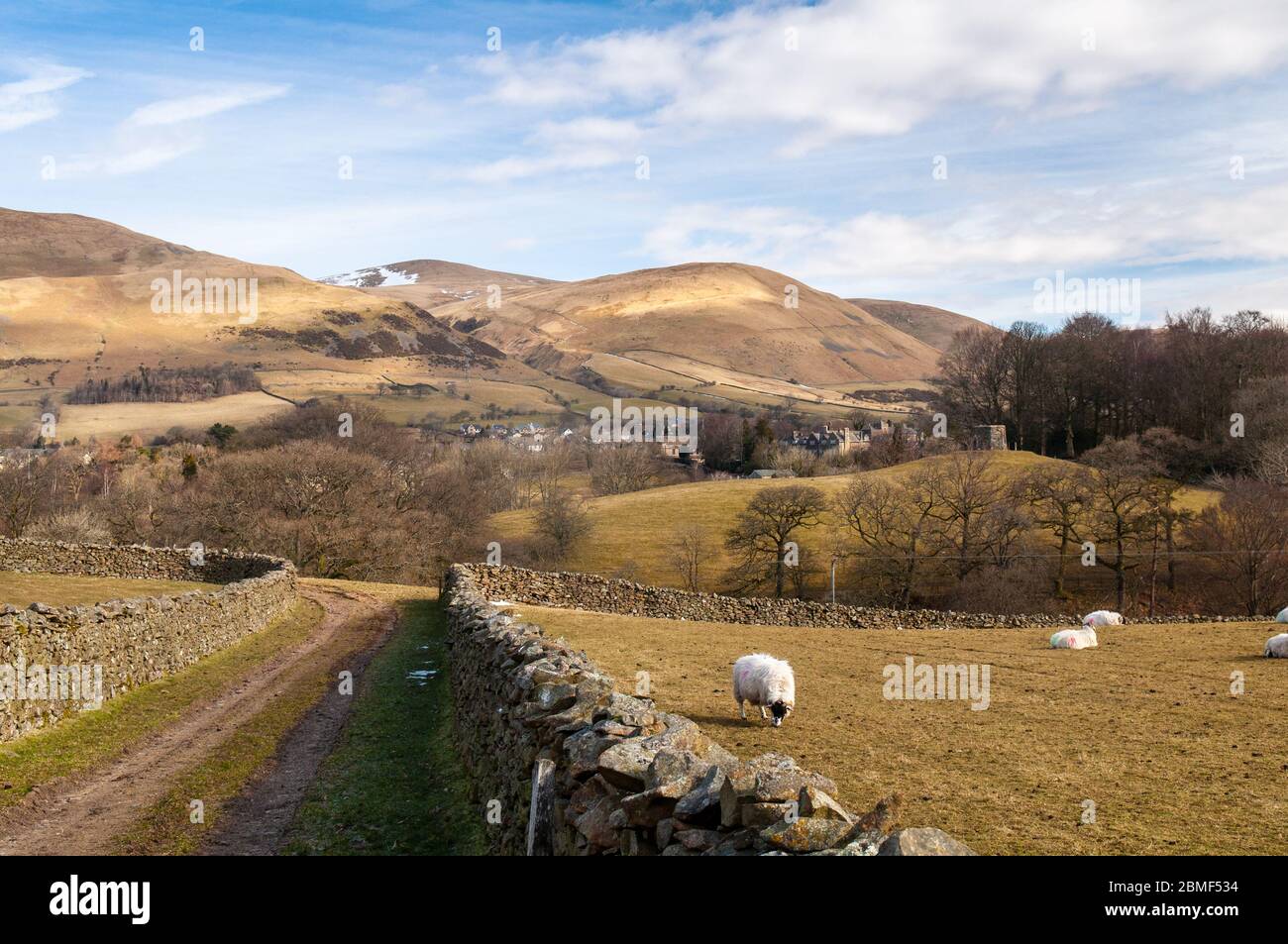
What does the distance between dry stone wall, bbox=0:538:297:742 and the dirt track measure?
1824 millimetres

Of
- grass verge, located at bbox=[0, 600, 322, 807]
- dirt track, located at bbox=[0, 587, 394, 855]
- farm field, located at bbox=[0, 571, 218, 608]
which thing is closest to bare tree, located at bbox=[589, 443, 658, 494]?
farm field, located at bbox=[0, 571, 218, 608]

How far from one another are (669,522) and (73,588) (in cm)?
5125

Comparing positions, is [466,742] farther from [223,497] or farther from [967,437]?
[967,437]

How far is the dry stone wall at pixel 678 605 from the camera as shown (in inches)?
1807

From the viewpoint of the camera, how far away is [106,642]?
19281 millimetres

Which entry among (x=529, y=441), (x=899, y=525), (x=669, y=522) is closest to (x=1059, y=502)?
(x=899, y=525)

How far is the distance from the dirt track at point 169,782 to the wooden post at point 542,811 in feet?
14.8

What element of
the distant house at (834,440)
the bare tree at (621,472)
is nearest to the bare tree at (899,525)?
the bare tree at (621,472)

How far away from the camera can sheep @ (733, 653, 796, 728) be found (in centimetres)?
1711

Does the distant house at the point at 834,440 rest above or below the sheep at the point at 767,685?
above

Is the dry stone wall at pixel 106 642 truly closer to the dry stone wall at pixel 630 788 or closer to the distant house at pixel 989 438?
the dry stone wall at pixel 630 788

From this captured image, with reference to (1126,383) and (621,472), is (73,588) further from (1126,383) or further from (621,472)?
(1126,383)
